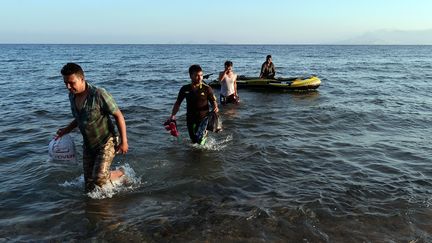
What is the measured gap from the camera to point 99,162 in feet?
18.6

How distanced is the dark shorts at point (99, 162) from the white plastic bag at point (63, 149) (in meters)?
0.29

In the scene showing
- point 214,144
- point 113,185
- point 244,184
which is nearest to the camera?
point 113,185

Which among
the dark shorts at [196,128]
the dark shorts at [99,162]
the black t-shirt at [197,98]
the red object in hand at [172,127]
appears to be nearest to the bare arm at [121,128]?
the dark shorts at [99,162]

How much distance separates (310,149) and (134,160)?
13.1ft

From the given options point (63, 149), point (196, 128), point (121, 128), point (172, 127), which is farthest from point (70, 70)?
point (196, 128)

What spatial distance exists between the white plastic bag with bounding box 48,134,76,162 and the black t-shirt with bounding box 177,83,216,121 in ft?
8.61

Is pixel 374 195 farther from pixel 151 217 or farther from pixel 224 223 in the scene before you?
pixel 151 217

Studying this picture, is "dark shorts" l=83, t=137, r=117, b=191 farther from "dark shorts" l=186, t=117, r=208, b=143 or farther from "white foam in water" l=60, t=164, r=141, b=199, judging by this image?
"dark shorts" l=186, t=117, r=208, b=143

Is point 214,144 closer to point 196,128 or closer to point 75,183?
point 196,128

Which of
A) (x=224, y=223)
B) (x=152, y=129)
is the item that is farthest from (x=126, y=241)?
(x=152, y=129)

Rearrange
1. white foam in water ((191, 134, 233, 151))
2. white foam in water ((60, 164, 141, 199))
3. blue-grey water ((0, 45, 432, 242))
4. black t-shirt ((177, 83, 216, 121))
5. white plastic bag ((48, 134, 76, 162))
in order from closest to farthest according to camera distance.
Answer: blue-grey water ((0, 45, 432, 242)) < white plastic bag ((48, 134, 76, 162)) < white foam in water ((60, 164, 141, 199)) < black t-shirt ((177, 83, 216, 121)) < white foam in water ((191, 134, 233, 151))

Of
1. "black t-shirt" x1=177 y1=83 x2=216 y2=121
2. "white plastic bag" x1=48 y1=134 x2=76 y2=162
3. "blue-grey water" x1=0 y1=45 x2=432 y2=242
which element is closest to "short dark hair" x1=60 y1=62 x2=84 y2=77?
"white plastic bag" x1=48 y1=134 x2=76 y2=162

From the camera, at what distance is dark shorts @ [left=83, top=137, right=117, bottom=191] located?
562cm

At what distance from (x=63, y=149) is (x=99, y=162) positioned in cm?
69
